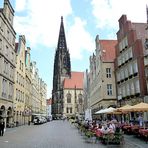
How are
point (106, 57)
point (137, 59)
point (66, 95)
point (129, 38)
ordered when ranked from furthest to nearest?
point (66, 95) → point (106, 57) → point (129, 38) → point (137, 59)

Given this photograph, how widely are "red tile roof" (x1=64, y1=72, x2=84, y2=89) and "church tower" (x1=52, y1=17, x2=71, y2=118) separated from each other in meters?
2.50

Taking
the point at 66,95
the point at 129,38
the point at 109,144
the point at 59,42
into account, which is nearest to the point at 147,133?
the point at 109,144

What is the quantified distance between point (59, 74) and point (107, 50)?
288 ft

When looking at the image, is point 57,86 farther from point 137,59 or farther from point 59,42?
point 137,59

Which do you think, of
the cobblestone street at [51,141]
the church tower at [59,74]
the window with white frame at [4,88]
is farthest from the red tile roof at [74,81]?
the cobblestone street at [51,141]

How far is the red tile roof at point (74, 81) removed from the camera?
142500mm

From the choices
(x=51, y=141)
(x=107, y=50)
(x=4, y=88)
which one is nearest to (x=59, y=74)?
(x=107, y=50)

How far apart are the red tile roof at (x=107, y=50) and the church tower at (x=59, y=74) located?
84.7m

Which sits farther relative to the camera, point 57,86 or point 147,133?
point 57,86

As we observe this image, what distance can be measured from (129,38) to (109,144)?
27049mm

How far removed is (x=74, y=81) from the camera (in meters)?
147

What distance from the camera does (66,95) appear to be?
139 meters

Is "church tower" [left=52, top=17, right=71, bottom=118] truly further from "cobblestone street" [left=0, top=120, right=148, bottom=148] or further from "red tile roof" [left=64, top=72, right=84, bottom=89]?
"cobblestone street" [left=0, top=120, right=148, bottom=148]

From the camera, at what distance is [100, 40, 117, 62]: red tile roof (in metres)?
52.8
